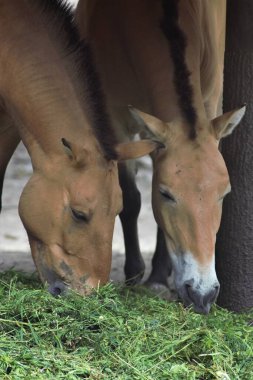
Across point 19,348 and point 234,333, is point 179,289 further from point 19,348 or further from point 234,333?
point 19,348

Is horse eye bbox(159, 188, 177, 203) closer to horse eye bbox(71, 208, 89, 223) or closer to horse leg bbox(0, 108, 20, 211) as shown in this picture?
horse eye bbox(71, 208, 89, 223)

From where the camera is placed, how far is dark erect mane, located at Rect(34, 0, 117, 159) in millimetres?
4832

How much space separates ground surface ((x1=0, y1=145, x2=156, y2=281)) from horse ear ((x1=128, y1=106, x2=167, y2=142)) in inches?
67.5

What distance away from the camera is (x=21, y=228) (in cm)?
848

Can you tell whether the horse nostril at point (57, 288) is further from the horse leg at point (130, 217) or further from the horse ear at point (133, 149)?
the horse leg at point (130, 217)

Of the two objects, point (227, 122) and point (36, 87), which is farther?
point (227, 122)

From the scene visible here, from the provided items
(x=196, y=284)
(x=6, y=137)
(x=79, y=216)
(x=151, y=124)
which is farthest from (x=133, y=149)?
(x=6, y=137)

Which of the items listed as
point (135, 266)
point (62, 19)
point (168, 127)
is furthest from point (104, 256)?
point (135, 266)

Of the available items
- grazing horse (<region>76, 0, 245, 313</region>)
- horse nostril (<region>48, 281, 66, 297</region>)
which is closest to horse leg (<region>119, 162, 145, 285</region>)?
grazing horse (<region>76, 0, 245, 313</region>)

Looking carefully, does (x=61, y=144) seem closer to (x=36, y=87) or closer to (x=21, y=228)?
(x=36, y=87)

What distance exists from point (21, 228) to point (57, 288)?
374 cm

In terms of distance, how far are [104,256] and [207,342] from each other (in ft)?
2.44

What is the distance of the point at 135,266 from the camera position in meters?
6.48

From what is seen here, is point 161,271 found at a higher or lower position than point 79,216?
lower
